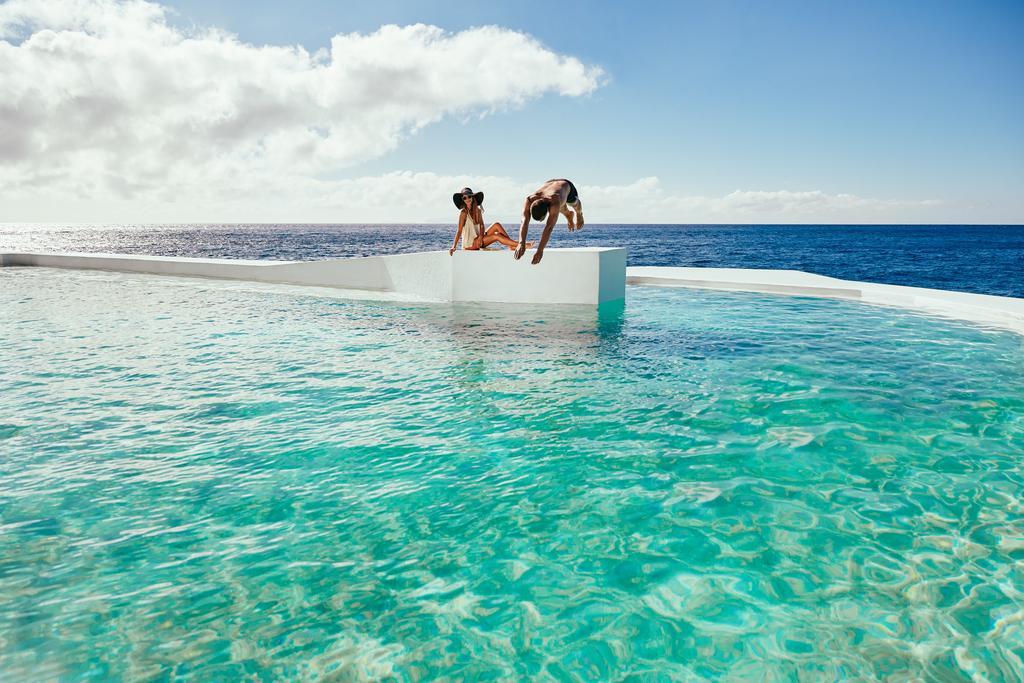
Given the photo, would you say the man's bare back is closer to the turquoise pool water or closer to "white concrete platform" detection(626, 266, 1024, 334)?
the turquoise pool water

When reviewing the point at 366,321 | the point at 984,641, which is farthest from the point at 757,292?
the point at 984,641

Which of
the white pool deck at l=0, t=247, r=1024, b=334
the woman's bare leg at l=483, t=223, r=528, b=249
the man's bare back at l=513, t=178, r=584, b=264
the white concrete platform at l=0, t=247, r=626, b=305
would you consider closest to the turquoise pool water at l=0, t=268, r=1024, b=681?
the man's bare back at l=513, t=178, r=584, b=264

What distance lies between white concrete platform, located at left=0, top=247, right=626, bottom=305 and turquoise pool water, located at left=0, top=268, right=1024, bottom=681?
4992mm

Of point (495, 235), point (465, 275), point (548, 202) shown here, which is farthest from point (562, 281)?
point (548, 202)

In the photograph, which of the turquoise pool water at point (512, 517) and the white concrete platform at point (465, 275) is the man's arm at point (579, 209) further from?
the white concrete platform at point (465, 275)

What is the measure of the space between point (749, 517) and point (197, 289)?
15.3 m

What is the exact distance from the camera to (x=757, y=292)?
550 inches

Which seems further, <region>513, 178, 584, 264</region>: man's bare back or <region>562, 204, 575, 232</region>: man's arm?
<region>562, 204, 575, 232</region>: man's arm

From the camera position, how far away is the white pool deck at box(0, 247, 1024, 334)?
11.4 metres

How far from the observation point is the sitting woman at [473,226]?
13461mm

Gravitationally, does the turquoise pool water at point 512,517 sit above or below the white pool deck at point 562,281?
below

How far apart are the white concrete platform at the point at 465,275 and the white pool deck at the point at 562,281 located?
0.07 ft

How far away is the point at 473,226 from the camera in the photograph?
13.9m

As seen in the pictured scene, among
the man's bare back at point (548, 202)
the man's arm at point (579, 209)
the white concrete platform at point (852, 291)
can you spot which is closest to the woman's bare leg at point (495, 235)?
the white concrete platform at point (852, 291)
